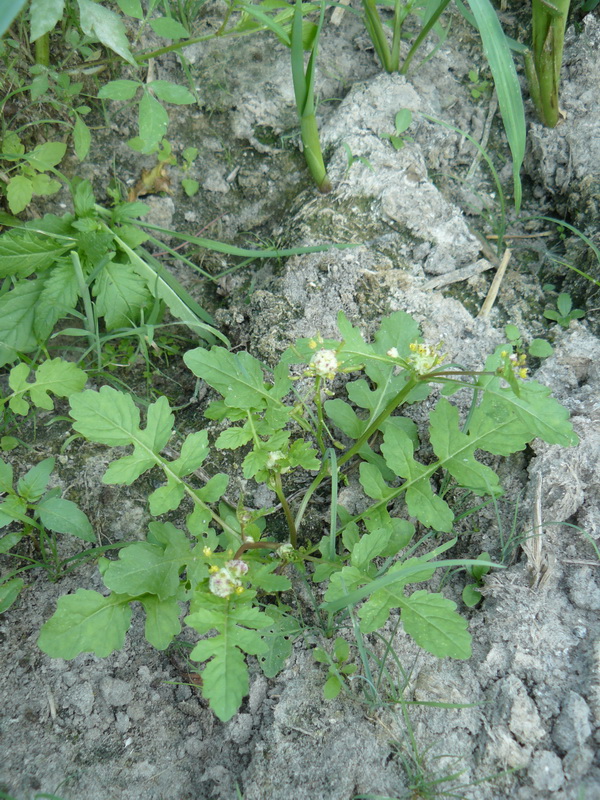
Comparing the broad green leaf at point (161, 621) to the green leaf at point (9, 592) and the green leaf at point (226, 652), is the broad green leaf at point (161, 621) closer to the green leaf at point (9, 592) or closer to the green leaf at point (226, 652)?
the green leaf at point (226, 652)

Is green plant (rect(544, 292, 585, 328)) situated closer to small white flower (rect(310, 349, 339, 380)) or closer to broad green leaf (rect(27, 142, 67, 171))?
small white flower (rect(310, 349, 339, 380))

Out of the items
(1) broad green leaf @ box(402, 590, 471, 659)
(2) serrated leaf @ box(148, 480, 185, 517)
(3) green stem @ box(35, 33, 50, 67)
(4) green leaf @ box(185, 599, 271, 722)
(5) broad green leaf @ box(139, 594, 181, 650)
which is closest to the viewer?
(4) green leaf @ box(185, 599, 271, 722)

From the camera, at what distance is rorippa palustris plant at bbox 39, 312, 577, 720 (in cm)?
163

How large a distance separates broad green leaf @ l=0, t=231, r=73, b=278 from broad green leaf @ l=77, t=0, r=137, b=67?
2.36 feet

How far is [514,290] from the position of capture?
2396 millimetres

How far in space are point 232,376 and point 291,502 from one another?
543mm

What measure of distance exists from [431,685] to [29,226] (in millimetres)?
2126

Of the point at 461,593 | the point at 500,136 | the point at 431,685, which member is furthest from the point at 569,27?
the point at 431,685

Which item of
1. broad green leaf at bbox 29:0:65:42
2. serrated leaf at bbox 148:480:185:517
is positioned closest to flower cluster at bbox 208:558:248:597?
serrated leaf at bbox 148:480:185:517

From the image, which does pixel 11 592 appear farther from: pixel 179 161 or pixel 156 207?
pixel 179 161

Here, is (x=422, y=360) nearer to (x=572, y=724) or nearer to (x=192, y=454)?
(x=192, y=454)

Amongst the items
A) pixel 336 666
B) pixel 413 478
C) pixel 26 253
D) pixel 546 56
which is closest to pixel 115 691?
pixel 336 666

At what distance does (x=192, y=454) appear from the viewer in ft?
6.21

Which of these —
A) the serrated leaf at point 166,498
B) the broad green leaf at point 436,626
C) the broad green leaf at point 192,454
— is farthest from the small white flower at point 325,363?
the broad green leaf at point 436,626
